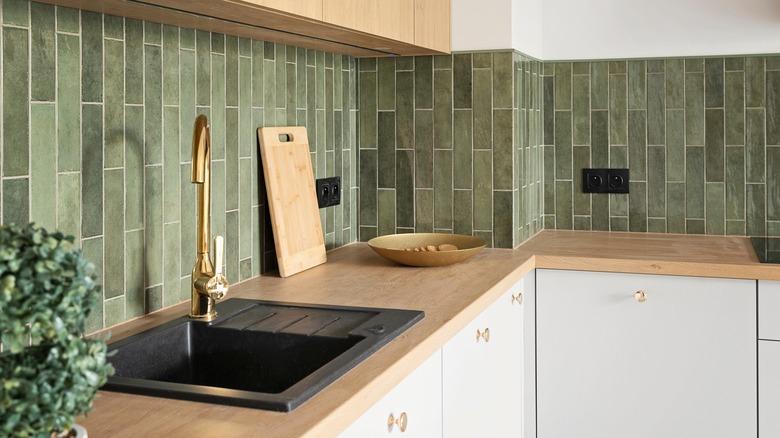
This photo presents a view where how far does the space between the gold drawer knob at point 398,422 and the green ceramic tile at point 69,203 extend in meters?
0.68

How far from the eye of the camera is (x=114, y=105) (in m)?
1.76

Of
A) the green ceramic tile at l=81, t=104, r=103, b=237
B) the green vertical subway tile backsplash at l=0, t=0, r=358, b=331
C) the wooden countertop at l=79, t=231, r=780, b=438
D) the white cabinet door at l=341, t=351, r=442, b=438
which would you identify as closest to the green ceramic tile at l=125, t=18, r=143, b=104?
the green vertical subway tile backsplash at l=0, t=0, r=358, b=331

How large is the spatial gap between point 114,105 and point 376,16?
0.76 metres

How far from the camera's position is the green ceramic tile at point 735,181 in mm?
3039

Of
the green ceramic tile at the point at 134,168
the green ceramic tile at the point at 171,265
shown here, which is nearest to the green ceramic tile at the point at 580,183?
the green ceramic tile at the point at 171,265

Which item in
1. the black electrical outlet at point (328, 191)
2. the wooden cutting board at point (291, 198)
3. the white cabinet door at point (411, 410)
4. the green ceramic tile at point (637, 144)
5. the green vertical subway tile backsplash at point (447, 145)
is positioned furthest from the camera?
the green ceramic tile at point (637, 144)

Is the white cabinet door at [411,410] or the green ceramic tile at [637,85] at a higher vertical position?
the green ceramic tile at [637,85]

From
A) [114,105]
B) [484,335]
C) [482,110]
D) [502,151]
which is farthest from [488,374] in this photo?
[114,105]

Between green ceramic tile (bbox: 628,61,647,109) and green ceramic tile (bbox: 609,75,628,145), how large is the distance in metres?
0.02

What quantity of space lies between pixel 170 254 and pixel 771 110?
2.10m

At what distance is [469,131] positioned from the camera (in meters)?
2.84

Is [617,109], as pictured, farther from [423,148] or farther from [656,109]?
[423,148]

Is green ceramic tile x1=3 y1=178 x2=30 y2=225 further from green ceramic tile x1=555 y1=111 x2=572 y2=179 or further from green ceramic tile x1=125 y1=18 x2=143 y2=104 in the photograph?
green ceramic tile x1=555 y1=111 x2=572 y2=179

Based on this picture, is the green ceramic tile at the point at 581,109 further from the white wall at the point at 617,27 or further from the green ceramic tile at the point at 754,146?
the green ceramic tile at the point at 754,146
